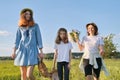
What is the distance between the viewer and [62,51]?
975cm

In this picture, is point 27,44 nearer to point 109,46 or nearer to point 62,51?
point 62,51

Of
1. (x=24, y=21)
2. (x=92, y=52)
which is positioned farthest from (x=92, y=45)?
(x=24, y=21)

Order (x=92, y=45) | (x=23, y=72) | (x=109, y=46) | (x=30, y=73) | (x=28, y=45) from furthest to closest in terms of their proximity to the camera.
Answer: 1. (x=109, y=46)
2. (x=92, y=45)
3. (x=28, y=45)
4. (x=23, y=72)
5. (x=30, y=73)

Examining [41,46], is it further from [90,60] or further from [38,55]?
[90,60]

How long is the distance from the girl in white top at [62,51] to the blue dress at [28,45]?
4.58 ft

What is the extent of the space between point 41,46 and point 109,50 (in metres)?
61.7

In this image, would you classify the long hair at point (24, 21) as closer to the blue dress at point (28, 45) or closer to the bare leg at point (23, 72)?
the blue dress at point (28, 45)

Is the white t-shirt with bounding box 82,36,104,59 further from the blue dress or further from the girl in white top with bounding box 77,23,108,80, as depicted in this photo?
the blue dress

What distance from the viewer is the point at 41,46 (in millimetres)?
8266

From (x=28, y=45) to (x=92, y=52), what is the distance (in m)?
1.89

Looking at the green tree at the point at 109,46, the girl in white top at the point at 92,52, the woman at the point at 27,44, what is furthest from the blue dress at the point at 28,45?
the green tree at the point at 109,46

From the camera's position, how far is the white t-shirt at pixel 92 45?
9.57 m

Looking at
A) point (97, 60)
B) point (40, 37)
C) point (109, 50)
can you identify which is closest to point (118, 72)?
point (97, 60)

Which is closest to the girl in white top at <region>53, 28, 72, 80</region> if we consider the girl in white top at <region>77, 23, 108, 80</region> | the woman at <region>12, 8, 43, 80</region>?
the girl in white top at <region>77, 23, 108, 80</region>
